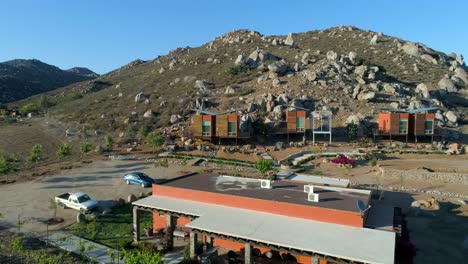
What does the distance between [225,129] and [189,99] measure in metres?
20.3

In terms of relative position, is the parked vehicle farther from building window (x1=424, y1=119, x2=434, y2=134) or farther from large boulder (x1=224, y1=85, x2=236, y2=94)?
building window (x1=424, y1=119, x2=434, y2=134)

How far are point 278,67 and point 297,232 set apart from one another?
6129 cm

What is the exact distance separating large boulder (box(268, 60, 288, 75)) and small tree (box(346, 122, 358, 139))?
24.2 meters

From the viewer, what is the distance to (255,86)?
7238cm

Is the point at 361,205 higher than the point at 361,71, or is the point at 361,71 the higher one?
the point at 361,71

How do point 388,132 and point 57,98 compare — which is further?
point 57,98

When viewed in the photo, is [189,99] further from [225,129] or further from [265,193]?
[265,193]

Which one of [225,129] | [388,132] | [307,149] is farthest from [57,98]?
[388,132]

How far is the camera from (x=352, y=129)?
53.9 meters

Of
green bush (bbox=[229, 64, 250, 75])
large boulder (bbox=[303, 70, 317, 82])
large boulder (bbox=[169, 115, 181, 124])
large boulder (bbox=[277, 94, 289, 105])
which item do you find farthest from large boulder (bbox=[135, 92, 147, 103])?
large boulder (bbox=[303, 70, 317, 82])

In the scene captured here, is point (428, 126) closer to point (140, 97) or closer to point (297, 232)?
point (297, 232)

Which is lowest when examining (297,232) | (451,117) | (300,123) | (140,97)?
(297,232)

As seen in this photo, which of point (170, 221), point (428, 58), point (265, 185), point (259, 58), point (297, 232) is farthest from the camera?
point (428, 58)

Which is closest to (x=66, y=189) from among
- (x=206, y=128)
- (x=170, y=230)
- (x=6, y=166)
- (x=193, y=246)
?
(x=6, y=166)
